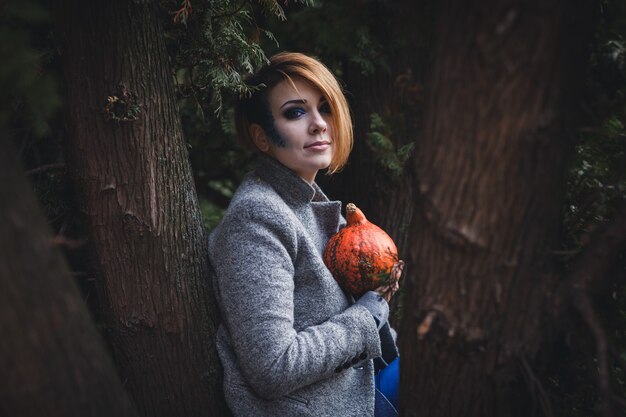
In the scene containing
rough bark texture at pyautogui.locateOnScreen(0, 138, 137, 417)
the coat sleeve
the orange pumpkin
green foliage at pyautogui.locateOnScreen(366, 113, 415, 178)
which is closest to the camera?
rough bark texture at pyautogui.locateOnScreen(0, 138, 137, 417)

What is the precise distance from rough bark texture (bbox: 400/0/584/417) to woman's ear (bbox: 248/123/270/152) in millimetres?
1075

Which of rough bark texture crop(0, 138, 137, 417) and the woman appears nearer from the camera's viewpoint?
rough bark texture crop(0, 138, 137, 417)

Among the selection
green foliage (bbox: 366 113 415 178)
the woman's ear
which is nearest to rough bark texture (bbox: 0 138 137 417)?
the woman's ear

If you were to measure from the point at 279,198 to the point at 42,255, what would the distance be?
113 centimetres

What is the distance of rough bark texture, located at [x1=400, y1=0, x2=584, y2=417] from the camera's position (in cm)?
124

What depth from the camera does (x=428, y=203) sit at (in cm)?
144

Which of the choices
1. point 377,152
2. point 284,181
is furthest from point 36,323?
point 377,152

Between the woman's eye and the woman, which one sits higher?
the woman's eye

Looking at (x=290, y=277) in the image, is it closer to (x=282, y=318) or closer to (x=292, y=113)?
(x=282, y=318)

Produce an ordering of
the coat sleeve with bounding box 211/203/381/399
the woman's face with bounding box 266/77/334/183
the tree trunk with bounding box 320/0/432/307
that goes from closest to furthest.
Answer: the coat sleeve with bounding box 211/203/381/399 → the woman's face with bounding box 266/77/334/183 → the tree trunk with bounding box 320/0/432/307

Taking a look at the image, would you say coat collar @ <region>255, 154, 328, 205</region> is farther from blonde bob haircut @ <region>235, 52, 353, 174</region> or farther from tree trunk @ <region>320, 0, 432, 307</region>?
tree trunk @ <region>320, 0, 432, 307</region>

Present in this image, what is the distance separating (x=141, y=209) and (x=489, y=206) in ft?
4.31

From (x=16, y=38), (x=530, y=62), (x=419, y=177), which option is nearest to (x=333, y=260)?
(x=419, y=177)

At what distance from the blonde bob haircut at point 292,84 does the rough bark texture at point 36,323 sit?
132cm
